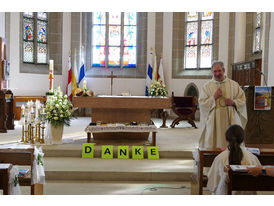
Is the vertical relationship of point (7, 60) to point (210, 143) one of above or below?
above

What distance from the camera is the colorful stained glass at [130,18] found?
48.8ft

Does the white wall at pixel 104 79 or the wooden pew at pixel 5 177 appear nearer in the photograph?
the wooden pew at pixel 5 177

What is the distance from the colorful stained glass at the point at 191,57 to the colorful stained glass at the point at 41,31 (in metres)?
5.46

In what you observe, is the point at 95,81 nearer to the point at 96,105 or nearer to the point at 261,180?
the point at 96,105

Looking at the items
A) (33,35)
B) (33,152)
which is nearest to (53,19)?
(33,35)

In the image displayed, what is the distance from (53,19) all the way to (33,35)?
3.28 ft

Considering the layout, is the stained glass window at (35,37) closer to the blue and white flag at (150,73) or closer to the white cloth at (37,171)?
the blue and white flag at (150,73)

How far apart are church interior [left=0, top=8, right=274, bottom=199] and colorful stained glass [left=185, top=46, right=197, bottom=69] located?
4 centimetres

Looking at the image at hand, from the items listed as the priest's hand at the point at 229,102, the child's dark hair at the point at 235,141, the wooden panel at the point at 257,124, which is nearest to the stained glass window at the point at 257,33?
the wooden panel at the point at 257,124

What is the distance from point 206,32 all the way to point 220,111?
347 inches

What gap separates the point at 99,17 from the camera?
48.8 ft

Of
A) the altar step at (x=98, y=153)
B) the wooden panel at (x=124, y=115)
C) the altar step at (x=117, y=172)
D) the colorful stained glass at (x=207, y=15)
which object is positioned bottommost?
the altar step at (x=117, y=172)

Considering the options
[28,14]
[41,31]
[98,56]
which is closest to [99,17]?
[98,56]

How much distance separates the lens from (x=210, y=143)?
557 cm
